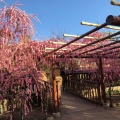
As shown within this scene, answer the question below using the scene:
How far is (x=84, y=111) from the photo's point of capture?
873 cm

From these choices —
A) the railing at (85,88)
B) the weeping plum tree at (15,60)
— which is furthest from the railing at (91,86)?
the weeping plum tree at (15,60)

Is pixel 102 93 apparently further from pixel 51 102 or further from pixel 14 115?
pixel 14 115

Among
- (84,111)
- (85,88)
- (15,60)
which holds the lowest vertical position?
(84,111)

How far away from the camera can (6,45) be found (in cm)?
650

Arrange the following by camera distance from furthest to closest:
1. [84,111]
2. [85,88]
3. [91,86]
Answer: [85,88] < [91,86] < [84,111]

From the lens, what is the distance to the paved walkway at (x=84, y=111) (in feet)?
25.5

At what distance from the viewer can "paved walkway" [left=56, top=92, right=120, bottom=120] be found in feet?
25.5

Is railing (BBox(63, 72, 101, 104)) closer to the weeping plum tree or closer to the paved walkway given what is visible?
the paved walkway

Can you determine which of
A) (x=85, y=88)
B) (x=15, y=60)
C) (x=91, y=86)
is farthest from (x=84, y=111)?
(x=15, y=60)

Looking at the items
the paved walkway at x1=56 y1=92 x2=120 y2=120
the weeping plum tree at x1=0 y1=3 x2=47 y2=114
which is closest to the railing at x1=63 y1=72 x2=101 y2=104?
the paved walkway at x1=56 y1=92 x2=120 y2=120

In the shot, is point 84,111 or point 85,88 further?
point 85,88

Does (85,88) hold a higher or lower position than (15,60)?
lower

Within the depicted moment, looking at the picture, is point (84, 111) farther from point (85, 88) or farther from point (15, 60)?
point (15, 60)

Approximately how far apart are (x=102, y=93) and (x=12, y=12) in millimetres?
5541
